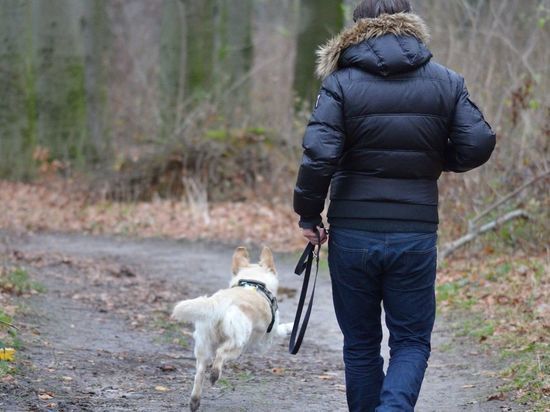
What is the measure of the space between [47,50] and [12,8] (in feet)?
3.89

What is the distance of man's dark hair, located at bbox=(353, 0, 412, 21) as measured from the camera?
451cm

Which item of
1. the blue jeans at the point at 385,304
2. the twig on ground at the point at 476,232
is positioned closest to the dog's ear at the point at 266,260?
the blue jeans at the point at 385,304

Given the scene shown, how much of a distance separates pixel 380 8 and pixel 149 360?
3.53 metres

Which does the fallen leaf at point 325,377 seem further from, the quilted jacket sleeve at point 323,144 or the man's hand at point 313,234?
the quilted jacket sleeve at point 323,144

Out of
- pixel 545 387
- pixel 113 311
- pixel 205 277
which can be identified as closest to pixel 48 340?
pixel 113 311

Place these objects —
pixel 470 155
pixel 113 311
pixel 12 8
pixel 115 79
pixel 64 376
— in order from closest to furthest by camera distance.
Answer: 1. pixel 470 155
2. pixel 64 376
3. pixel 113 311
4. pixel 12 8
5. pixel 115 79

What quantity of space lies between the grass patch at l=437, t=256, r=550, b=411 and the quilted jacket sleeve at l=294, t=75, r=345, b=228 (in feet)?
6.93

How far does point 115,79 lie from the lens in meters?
25.2

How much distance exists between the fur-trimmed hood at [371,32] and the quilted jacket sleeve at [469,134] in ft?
1.17

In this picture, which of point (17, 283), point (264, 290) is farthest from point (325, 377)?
point (17, 283)

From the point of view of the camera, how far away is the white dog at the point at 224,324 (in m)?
5.36

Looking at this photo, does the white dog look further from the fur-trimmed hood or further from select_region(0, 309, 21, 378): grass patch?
the fur-trimmed hood

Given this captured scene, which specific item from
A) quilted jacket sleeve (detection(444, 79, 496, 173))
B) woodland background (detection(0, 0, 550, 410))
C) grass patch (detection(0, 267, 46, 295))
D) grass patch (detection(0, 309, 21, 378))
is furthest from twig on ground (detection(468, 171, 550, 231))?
grass patch (detection(0, 309, 21, 378))

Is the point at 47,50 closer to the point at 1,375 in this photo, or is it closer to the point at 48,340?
the point at 48,340
